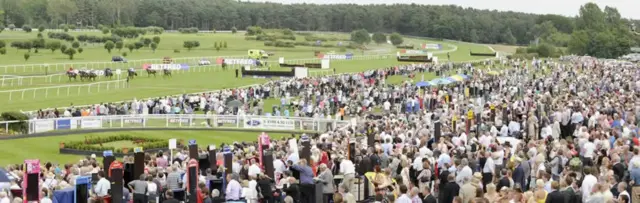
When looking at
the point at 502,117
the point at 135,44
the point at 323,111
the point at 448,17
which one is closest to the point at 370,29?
the point at 448,17

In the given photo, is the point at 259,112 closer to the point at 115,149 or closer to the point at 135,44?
the point at 115,149

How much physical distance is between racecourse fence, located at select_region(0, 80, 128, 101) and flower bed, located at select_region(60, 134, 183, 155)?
1434cm

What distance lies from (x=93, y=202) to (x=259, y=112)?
26.0 metres

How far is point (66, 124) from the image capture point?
104ft

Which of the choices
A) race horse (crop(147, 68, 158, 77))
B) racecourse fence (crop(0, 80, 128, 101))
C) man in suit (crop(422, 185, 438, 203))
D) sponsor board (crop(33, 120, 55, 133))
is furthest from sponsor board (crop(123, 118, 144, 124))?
race horse (crop(147, 68, 158, 77))

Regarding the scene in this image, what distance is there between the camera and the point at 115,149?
91.4ft

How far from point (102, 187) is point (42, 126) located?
17.4 metres

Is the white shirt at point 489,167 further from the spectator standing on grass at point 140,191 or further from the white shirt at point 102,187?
the white shirt at point 102,187

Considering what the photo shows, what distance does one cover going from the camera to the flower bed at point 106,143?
2748 cm

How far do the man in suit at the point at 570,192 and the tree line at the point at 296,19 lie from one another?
119m

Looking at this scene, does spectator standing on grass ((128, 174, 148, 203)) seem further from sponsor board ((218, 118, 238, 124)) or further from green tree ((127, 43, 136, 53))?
green tree ((127, 43, 136, 53))

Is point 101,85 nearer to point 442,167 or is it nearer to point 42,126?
point 42,126

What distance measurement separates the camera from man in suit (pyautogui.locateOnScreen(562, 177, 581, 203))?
503 inches

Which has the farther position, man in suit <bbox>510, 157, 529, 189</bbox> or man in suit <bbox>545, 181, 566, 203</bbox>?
man in suit <bbox>510, 157, 529, 189</bbox>
